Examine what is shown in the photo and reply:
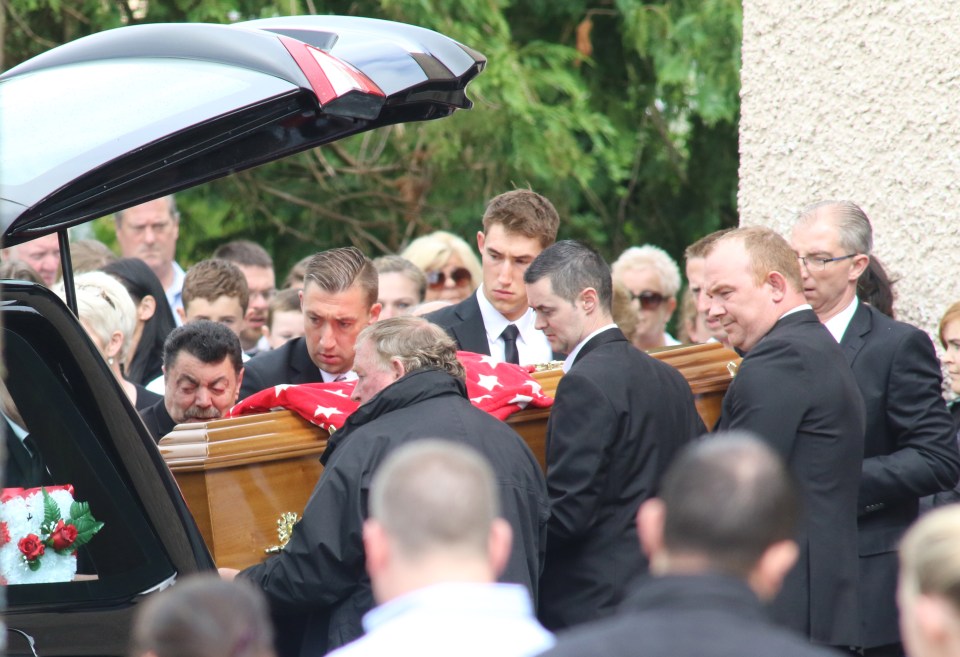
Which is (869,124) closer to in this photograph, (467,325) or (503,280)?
(503,280)

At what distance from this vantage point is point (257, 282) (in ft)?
24.7

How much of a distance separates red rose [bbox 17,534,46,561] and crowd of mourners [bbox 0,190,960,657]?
0.73 metres

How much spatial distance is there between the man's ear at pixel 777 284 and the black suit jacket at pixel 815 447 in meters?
0.18

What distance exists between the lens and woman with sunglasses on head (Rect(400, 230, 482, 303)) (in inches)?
283

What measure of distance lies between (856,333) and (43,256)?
12.8ft

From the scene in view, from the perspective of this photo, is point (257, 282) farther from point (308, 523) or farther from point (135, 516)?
point (135, 516)

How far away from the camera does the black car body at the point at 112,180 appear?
9.68 feet

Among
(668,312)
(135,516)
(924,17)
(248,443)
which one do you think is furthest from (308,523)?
(668,312)

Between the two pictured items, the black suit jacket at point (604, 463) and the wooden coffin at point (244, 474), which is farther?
the black suit jacket at point (604, 463)

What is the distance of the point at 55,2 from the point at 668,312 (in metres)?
3.90

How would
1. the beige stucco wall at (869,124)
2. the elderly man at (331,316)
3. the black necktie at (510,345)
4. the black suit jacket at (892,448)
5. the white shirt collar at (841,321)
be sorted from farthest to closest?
the black necktie at (510,345)
the beige stucco wall at (869,124)
the elderly man at (331,316)
the white shirt collar at (841,321)
the black suit jacket at (892,448)

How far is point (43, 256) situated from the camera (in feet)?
21.3

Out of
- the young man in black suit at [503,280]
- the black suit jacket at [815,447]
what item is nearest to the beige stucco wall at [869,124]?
the young man in black suit at [503,280]

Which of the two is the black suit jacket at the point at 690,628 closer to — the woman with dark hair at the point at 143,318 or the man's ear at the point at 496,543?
the man's ear at the point at 496,543
